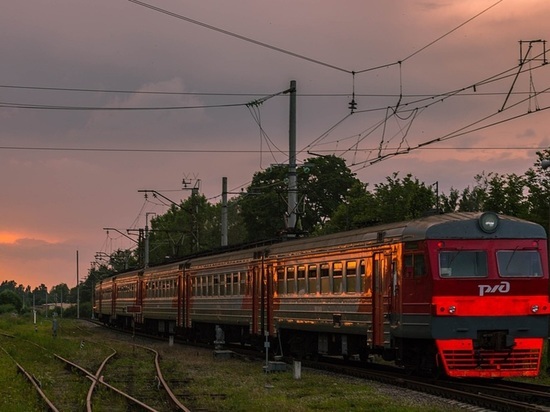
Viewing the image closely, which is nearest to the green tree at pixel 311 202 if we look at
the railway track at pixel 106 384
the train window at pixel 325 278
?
the railway track at pixel 106 384

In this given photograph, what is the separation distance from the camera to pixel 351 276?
77.0ft

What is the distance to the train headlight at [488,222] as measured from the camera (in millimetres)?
20281

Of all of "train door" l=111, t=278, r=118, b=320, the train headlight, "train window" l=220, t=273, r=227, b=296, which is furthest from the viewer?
"train door" l=111, t=278, r=118, b=320

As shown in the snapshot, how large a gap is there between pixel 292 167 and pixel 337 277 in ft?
32.2

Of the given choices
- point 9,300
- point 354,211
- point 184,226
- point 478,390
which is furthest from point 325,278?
point 9,300

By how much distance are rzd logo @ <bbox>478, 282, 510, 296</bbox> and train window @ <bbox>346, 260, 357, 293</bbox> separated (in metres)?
3.93

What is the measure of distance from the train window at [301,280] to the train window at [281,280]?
50.3 inches

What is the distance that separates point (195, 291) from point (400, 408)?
2404 centimetres

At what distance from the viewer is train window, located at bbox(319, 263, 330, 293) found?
81.8 ft

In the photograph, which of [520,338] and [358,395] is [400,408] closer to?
[358,395]

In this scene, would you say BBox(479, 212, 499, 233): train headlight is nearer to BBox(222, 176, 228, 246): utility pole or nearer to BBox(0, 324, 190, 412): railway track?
BBox(0, 324, 190, 412): railway track

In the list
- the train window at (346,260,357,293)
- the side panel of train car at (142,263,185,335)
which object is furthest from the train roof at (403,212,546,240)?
the side panel of train car at (142,263,185,335)

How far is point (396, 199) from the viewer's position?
6938 cm

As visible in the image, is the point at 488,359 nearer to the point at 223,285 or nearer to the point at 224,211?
the point at 223,285
